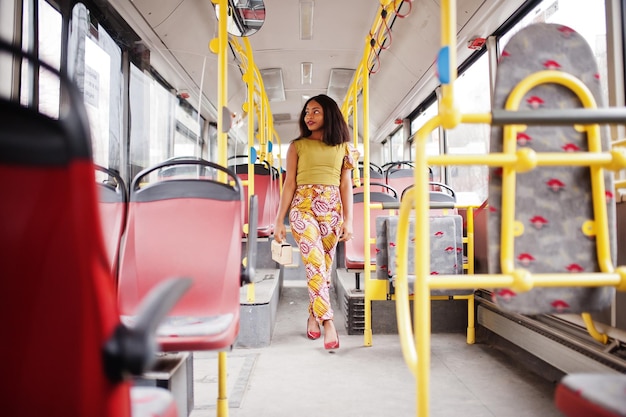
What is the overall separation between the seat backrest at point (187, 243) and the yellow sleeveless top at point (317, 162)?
1294 millimetres

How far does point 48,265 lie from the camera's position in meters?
0.62

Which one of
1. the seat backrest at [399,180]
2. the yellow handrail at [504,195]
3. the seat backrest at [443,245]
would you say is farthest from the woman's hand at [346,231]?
the yellow handrail at [504,195]

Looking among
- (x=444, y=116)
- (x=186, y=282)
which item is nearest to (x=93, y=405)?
(x=186, y=282)

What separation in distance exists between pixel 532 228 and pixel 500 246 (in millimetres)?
109

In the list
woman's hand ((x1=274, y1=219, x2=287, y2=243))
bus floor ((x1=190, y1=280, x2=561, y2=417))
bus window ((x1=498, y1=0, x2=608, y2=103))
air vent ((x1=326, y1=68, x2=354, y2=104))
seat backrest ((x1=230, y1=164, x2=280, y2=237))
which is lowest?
bus floor ((x1=190, y1=280, x2=561, y2=417))

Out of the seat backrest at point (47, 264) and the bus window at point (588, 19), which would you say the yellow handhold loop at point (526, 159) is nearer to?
the seat backrest at point (47, 264)

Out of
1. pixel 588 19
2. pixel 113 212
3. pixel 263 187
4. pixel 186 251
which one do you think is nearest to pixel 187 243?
pixel 186 251

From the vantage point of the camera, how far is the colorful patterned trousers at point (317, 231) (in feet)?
10.6

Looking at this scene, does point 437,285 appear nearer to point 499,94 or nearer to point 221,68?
point 499,94

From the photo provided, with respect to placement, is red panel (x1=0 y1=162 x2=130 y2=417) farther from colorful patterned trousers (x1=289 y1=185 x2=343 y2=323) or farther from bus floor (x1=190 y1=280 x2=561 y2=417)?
colorful patterned trousers (x1=289 y1=185 x2=343 y2=323)

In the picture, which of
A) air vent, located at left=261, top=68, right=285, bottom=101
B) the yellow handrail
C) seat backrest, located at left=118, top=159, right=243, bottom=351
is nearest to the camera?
the yellow handrail

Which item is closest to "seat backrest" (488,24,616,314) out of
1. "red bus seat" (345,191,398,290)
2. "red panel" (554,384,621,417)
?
"red panel" (554,384,621,417)

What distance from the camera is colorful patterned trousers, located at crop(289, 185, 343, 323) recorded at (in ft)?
10.6

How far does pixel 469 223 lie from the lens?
3.50 meters
